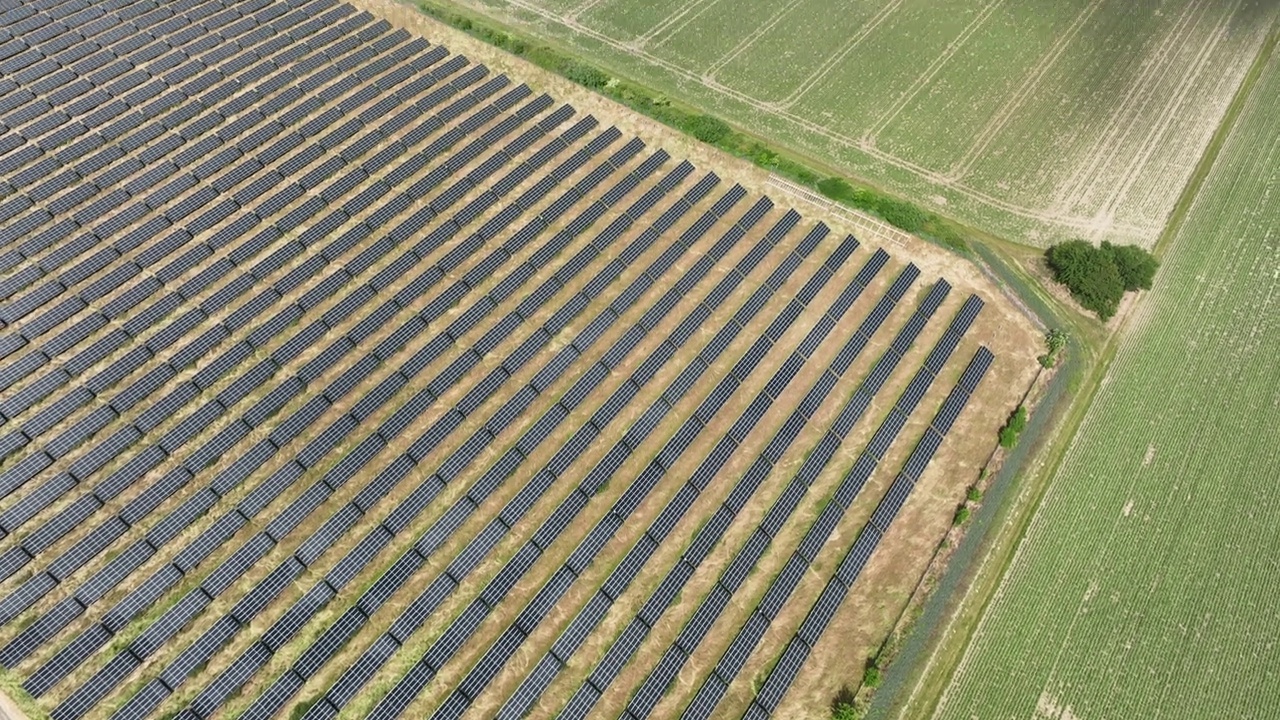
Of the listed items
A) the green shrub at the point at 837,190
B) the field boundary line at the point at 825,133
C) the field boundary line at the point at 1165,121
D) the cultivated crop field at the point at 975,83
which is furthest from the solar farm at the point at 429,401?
the field boundary line at the point at 1165,121

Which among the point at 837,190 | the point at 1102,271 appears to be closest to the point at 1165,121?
the point at 1102,271

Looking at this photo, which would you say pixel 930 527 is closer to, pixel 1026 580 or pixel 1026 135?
pixel 1026 580

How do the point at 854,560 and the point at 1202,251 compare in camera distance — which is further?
the point at 1202,251

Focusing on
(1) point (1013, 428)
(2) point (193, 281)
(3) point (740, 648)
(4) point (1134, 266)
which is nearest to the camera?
(3) point (740, 648)

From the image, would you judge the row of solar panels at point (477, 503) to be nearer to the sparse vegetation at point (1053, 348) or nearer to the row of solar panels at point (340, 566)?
the row of solar panels at point (340, 566)

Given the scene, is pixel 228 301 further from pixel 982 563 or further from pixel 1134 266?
pixel 1134 266

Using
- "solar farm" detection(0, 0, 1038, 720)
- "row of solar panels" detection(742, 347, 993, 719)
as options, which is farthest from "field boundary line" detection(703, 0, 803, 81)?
"row of solar panels" detection(742, 347, 993, 719)

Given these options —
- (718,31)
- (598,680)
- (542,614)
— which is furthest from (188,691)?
(718,31)
